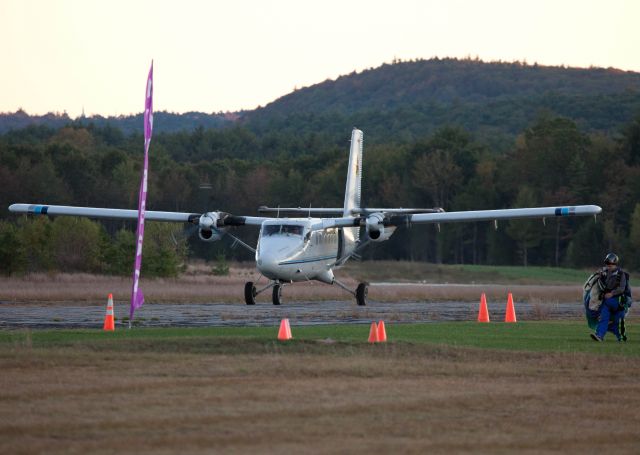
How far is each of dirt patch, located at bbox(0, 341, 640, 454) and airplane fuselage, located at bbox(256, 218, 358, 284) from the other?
16056 mm

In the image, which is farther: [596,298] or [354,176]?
[354,176]

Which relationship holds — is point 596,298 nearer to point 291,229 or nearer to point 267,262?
point 267,262

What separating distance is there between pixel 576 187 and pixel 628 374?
245 ft

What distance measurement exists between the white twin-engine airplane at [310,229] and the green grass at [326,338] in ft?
31.5

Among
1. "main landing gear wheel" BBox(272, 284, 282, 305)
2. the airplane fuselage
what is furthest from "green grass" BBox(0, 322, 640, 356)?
"main landing gear wheel" BBox(272, 284, 282, 305)

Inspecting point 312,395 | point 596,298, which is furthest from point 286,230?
point 312,395

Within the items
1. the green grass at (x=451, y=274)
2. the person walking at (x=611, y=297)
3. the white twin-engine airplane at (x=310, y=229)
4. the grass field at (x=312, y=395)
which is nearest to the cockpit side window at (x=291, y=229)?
the white twin-engine airplane at (x=310, y=229)

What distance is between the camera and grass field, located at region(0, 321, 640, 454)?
437 inches

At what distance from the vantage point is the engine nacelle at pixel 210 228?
37656mm

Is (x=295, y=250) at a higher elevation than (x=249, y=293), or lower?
higher

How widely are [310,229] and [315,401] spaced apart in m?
23.1

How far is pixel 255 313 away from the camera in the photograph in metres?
30.8

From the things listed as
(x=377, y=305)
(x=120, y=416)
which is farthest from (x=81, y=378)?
(x=377, y=305)

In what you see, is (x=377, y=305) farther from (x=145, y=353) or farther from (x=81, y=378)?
(x=81, y=378)
